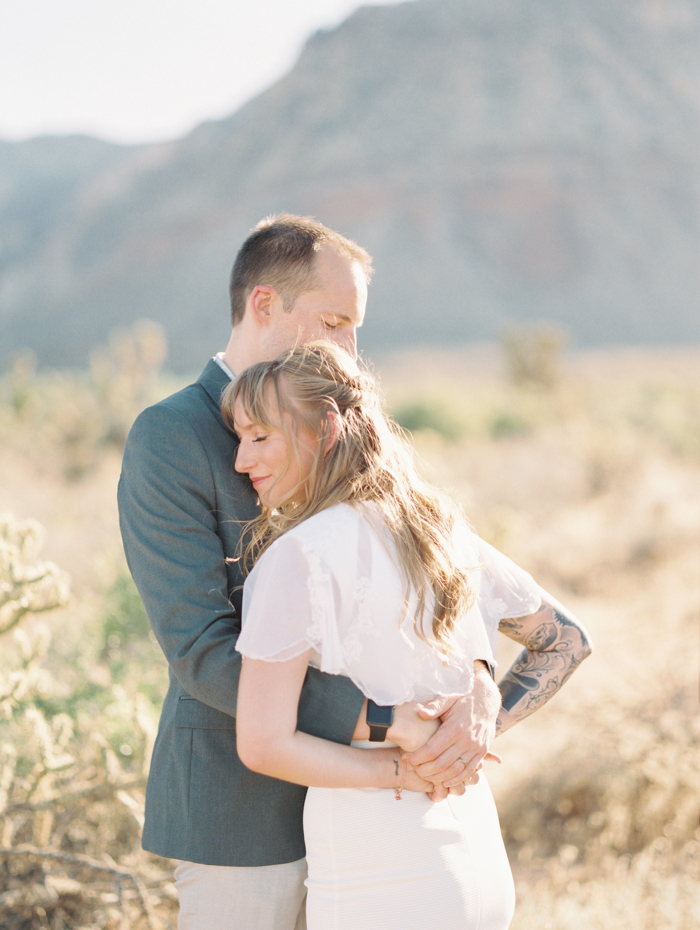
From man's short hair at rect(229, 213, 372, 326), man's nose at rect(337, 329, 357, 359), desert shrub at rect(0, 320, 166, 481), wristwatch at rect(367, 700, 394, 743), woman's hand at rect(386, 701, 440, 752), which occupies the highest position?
man's short hair at rect(229, 213, 372, 326)

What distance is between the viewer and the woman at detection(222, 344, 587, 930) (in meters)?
1.47

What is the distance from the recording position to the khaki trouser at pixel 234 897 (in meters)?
1.78

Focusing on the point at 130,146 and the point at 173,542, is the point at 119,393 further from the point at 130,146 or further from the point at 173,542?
the point at 130,146

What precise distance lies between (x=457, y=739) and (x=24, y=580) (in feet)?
6.67

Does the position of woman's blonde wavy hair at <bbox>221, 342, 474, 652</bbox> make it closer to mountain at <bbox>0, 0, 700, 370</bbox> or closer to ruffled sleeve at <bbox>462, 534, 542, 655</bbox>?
ruffled sleeve at <bbox>462, 534, 542, 655</bbox>

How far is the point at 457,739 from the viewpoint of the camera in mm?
1617

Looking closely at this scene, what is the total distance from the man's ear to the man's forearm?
1.04 meters

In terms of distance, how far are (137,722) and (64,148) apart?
346 ft

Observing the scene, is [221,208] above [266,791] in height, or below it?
above

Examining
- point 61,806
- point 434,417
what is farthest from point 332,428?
point 434,417

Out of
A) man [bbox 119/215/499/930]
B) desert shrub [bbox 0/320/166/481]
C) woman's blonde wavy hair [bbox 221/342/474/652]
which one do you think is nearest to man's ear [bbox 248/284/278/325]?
man [bbox 119/215/499/930]

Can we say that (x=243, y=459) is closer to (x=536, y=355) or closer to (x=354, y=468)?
(x=354, y=468)

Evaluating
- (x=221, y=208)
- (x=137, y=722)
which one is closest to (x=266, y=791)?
(x=137, y=722)

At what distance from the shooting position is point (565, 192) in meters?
54.9
